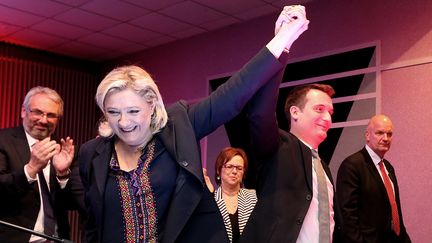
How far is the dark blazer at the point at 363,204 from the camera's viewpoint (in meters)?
4.05

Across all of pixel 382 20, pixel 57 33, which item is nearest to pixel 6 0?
pixel 57 33

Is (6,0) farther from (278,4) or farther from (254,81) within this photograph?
(254,81)

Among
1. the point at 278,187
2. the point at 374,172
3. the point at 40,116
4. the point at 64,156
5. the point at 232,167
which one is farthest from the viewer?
the point at 232,167

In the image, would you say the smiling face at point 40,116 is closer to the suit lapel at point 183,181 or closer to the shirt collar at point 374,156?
the suit lapel at point 183,181

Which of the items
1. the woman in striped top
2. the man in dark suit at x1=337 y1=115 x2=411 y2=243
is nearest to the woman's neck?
the woman in striped top

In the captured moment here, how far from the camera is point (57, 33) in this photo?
6973mm

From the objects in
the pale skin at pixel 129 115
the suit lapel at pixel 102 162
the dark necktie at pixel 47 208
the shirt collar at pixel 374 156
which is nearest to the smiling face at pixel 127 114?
the pale skin at pixel 129 115

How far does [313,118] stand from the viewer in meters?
2.54

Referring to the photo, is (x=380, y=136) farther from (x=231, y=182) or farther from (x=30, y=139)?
(x=30, y=139)

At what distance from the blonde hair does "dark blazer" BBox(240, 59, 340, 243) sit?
37cm

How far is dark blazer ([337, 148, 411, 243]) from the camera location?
4051mm

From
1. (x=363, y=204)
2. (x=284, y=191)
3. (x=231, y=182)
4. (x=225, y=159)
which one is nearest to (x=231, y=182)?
(x=231, y=182)

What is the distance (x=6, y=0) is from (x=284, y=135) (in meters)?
4.49

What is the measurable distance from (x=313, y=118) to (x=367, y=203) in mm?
1844
